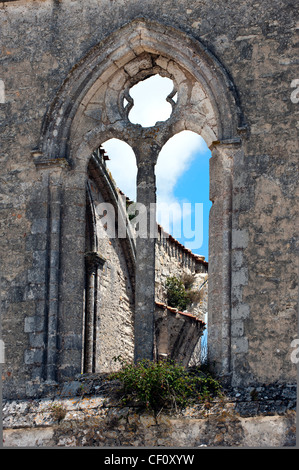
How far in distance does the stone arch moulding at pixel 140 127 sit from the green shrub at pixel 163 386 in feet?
1.85

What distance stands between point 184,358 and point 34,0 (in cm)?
553

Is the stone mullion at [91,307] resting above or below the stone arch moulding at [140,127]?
below

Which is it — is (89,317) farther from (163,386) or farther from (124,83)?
(163,386)

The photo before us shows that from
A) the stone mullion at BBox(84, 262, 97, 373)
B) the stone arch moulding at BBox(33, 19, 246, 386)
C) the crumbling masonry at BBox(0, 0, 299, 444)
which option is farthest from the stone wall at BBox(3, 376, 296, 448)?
the stone mullion at BBox(84, 262, 97, 373)

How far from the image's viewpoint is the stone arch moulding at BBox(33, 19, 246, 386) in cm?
1351

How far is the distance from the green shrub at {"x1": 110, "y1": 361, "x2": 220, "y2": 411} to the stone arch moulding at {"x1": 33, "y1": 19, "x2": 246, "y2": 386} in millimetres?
564

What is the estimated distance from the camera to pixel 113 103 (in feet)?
47.4

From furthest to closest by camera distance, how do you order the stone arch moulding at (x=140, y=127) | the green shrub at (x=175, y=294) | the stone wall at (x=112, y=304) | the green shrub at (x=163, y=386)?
1. the green shrub at (x=175, y=294)
2. the stone wall at (x=112, y=304)
3. the stone arch moulding at (x=140, y=127)
4. the green shrub at (x=163, y=386)

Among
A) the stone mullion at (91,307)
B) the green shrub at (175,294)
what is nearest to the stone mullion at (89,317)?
the stone mullion at (91,307)

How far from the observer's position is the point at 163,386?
12.6m

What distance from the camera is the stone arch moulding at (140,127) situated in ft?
44.3

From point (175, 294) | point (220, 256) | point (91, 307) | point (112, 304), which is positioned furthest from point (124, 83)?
point (175, 294)

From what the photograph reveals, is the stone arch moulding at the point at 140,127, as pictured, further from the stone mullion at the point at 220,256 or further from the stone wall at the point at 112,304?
the stone wall at the point at 112,304
